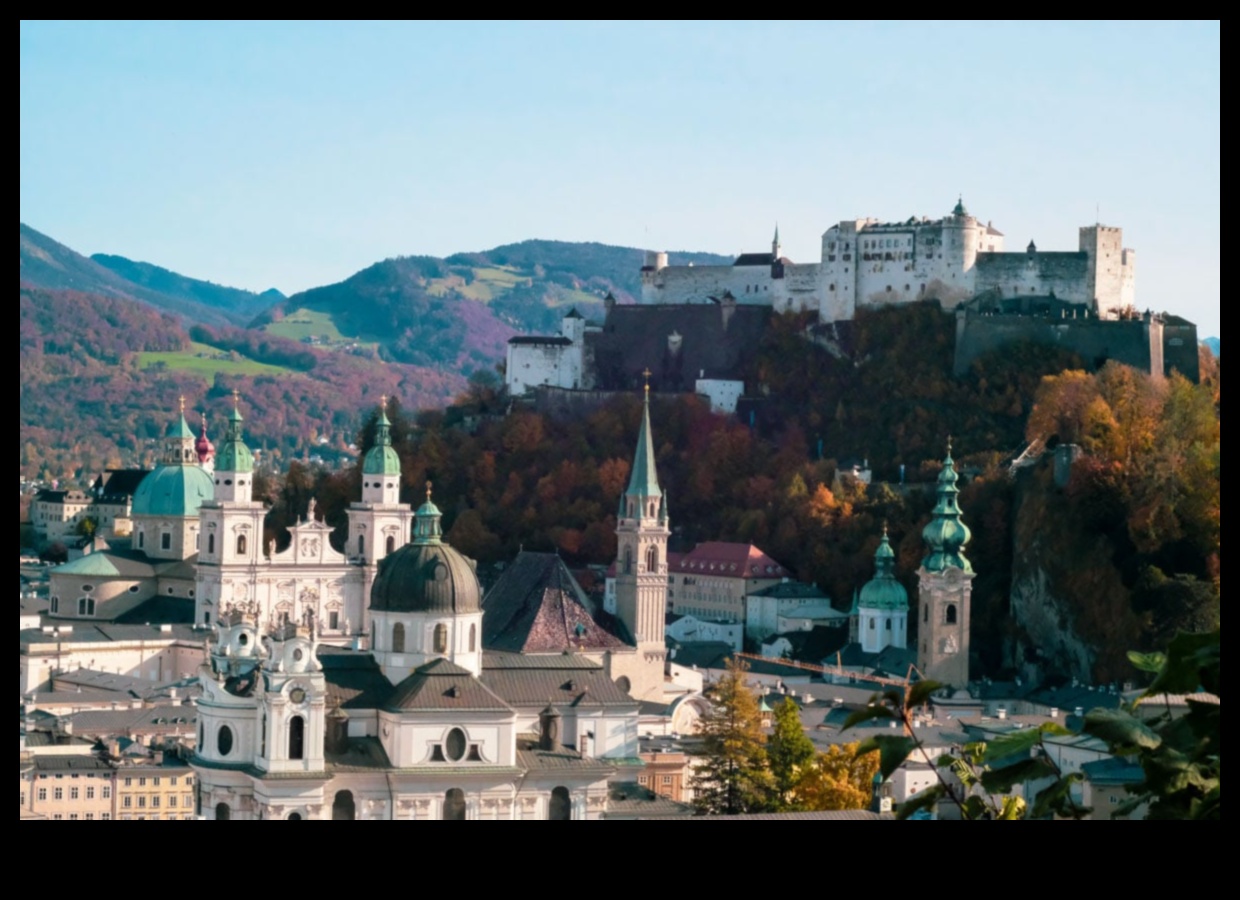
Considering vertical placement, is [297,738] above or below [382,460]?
below

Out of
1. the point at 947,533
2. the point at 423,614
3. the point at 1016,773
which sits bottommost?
the point at 423,614

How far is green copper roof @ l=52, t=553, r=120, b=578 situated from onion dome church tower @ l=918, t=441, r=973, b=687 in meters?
24.1

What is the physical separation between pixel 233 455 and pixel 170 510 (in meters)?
5.35

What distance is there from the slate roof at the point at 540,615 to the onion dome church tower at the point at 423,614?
11.7m

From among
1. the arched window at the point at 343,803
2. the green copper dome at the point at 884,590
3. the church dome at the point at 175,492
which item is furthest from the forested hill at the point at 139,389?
the arched window at the point at 343,803

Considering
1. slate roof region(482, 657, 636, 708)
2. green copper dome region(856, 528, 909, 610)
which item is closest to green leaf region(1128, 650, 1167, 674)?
slate roof region(482, 657, 636, 708)

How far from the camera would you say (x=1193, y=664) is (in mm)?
7938

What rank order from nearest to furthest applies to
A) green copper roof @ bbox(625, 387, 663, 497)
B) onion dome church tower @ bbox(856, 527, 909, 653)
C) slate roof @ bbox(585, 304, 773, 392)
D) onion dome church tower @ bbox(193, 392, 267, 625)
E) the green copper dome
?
green copper roof @ bbox(625, 387, 663, 497), onion dome church tower @ bbox(856, 527, 909, 653), the green copper dome, onion dome church tower @ bbox(193, 392, 267, 625), slate roof @ bbox(585, 304, 773, 392)

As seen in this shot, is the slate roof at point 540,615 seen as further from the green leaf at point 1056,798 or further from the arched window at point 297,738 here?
the green leaf at point 1056,798

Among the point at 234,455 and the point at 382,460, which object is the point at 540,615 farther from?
the point at 234,455

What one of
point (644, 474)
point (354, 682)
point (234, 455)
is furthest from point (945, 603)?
point (354, 682)

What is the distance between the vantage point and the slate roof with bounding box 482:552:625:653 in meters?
60.4

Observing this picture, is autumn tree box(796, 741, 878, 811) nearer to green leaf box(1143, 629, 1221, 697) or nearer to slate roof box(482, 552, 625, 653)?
slate roof box(482, 552, 625, 653)

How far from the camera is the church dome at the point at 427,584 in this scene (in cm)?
4738
